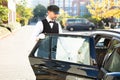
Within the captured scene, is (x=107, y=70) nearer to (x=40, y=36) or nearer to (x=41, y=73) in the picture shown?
(x=41, y=73)

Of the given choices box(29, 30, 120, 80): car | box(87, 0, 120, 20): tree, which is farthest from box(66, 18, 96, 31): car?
box(29, 30, 120, 80): car

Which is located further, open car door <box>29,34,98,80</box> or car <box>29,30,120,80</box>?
open car door <box>29,34,98,80</box>

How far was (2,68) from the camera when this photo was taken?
1341 centimetres

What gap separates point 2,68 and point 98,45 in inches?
318

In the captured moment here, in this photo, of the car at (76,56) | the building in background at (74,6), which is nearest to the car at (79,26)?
the car at (76,56)

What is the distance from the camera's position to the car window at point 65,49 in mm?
5160

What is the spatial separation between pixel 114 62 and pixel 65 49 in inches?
48.2

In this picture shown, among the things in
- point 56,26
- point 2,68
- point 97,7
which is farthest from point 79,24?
point 56,26

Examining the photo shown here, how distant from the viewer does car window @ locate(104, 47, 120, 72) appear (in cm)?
429

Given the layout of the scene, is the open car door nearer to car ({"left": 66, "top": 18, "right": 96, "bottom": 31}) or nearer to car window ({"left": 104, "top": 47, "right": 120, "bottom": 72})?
car window ({"left": 104, "top": 47, "right": 120, "bottom": 72})

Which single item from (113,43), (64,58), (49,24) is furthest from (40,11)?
(113,43)

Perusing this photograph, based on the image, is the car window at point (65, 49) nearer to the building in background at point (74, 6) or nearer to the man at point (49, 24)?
the man at point (49, 24)

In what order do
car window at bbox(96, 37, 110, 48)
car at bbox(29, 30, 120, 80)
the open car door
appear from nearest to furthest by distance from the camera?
1. car at bbox(29, 30, 120, 80)
2. the open car door
3. car window at bbox(96, 37, 110, 48)

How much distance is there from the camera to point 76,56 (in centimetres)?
527
